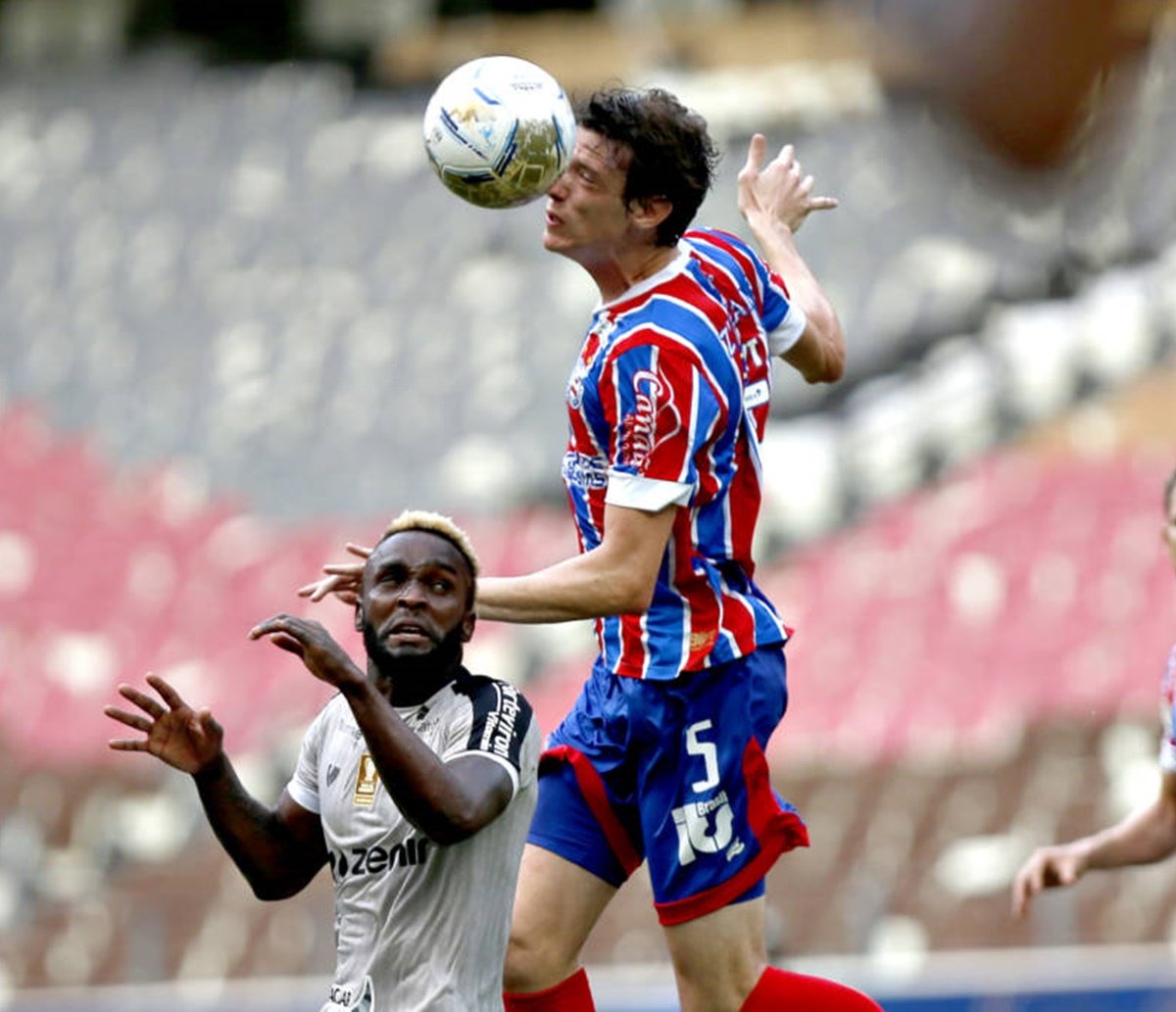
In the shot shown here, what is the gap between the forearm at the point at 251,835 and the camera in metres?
4.14

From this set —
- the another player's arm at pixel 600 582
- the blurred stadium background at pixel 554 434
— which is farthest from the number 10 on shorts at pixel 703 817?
the blurred stadium background at pixel 554 434

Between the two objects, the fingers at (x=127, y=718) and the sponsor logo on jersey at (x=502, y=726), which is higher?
the fingers at (x=127, y=718)

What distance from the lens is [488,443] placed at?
16.3m

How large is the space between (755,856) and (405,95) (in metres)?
17.4

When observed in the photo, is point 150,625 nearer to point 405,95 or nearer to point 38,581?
point 38,581

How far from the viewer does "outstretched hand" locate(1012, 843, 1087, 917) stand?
504 centimetres

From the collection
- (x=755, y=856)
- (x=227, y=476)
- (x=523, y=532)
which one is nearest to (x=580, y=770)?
(x=755, y=856)

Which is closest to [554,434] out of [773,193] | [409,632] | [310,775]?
[773,193]

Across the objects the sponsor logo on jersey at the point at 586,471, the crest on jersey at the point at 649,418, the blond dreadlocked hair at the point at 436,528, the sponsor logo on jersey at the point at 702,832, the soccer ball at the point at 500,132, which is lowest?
the sponsor logo on jersey at the point at 702,832

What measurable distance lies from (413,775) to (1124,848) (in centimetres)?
201

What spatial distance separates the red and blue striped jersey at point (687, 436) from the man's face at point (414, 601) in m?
0.45

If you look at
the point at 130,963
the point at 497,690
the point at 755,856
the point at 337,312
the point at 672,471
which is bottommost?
the point at 130,963

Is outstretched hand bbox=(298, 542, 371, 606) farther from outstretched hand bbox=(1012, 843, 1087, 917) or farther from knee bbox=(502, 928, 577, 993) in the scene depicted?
outstretched hand bbox=(1012, 843, 1087, 917)

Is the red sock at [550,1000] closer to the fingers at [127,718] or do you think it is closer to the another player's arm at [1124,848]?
the fingers at [127,718]
